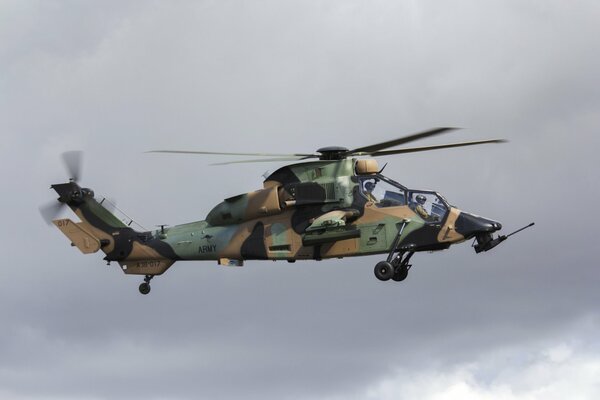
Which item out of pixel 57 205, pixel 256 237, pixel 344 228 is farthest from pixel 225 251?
pixel 57 205

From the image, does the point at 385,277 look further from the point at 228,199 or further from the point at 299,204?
the point at 228,199

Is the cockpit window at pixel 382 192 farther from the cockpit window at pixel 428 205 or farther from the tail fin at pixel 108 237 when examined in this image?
the tail fin at pixel 108 237

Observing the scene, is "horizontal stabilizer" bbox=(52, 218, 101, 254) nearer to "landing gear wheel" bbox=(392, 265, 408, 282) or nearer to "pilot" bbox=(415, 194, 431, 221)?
"landing gear wheel" bbox=(392, 265, 408, 282)

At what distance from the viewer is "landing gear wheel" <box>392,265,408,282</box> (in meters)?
40.6

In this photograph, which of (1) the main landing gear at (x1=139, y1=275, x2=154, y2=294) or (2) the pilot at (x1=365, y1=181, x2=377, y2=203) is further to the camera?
(1) the main landing gear at (x1=139, y1=275, x2=154, y2=294)

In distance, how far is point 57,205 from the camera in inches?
1831

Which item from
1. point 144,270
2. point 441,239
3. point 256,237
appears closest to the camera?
point 441,239

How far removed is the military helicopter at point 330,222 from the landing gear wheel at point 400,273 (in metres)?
0.04

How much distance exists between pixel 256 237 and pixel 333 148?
4.89 meters

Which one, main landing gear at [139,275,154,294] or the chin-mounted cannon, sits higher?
main landing gear at [139,275,154,294]

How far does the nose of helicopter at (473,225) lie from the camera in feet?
129

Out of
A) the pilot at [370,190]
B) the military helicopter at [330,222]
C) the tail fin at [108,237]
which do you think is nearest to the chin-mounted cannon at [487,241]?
the military helicopter at [330,222]

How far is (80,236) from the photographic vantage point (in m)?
46.3

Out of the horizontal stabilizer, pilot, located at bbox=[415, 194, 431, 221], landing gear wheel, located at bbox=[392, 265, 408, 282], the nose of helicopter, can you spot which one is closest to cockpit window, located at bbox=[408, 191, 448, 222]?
pilot, located at bbox=[415, 194, 431, 221]
